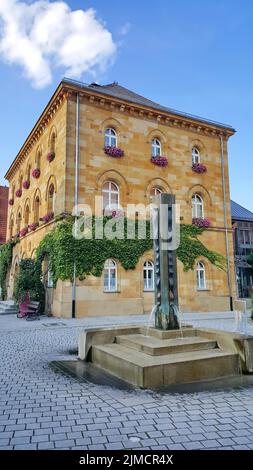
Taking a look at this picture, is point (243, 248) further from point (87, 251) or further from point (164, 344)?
point (164, 344)

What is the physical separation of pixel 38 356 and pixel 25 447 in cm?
467

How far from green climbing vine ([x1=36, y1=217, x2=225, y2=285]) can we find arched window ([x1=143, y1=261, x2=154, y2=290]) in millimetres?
842

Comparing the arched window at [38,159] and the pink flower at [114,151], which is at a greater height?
the arched window at [38,159]

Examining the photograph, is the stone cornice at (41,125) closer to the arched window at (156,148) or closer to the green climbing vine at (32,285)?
the arched window at (156,148)

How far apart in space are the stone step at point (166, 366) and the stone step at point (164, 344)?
127mm

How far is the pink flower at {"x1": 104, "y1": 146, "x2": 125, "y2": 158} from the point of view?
721 inches

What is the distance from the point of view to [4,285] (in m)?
27.5

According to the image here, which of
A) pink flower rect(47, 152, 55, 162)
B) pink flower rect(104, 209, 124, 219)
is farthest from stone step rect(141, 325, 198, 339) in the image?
pink flower rect(47, 152, 55, 162)

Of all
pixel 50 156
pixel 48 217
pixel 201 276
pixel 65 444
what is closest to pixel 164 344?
pixel 65 444

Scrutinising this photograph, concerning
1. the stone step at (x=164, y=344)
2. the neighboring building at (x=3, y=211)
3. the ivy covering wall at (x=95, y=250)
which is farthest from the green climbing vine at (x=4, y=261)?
the stone step at (x=164, y=344)

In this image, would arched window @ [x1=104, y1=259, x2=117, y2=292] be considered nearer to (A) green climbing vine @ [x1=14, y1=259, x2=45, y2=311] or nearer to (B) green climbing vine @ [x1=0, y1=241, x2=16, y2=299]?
(A) green climbing vine @ [x1=14, y1=259, x2=45, y2=311]

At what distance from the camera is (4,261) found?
91.1ft

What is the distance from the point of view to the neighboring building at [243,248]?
31.6 m

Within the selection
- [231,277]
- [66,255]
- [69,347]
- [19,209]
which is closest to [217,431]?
[69,347]
